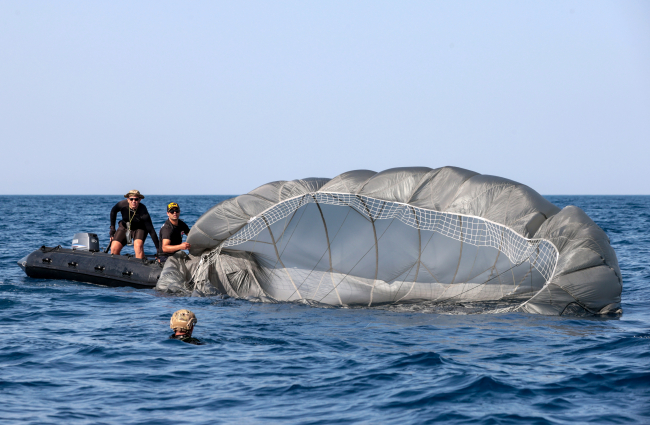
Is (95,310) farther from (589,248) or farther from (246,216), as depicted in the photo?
(589,248)

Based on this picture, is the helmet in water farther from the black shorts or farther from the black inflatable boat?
the black shorts

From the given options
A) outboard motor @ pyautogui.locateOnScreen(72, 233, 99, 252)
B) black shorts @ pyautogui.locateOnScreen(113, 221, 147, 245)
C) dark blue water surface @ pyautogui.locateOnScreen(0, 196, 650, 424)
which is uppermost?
black shorts @ pyautogui.locateOnScreen(113, 221, 147, 245)

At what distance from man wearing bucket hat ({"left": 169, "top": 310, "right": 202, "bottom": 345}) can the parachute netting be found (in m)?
3.91

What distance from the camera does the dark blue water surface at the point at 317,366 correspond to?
6.05 meters

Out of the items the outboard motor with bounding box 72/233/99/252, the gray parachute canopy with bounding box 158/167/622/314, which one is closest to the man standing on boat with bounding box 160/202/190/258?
the gray parachute canopy with bounding box 158/167/622/314

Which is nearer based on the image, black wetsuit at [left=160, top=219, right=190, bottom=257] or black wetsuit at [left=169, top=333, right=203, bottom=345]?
black wetsuit at [left=169, top=333, right=203, bottom=345]

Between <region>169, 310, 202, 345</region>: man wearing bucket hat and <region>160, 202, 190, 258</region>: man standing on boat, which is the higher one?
<region>160, 202, 190, 258</region>: man standing on boat

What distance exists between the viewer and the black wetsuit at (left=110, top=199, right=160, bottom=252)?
13.7 metres

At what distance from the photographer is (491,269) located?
12672 mm

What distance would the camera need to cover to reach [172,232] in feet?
43.5

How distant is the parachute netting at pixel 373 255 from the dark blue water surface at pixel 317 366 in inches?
64.7

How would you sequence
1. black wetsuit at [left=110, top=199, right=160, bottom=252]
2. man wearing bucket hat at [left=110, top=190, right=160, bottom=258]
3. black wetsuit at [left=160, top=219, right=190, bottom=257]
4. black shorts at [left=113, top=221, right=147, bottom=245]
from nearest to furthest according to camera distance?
1. black wetsuit at [left=160, top=219, right=190, bottom=257]
2. man wearing bucket hat at [left=110, top=190, right=160, bottom=258]
3. black wetsuit at [left=110, top=199, right=160, bottom=252]
4. black shorts at [left=113, top=221, right=147, bottom=245]

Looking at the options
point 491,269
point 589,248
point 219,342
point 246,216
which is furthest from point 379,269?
point 219,342

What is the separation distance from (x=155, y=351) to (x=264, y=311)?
322 centimetres
